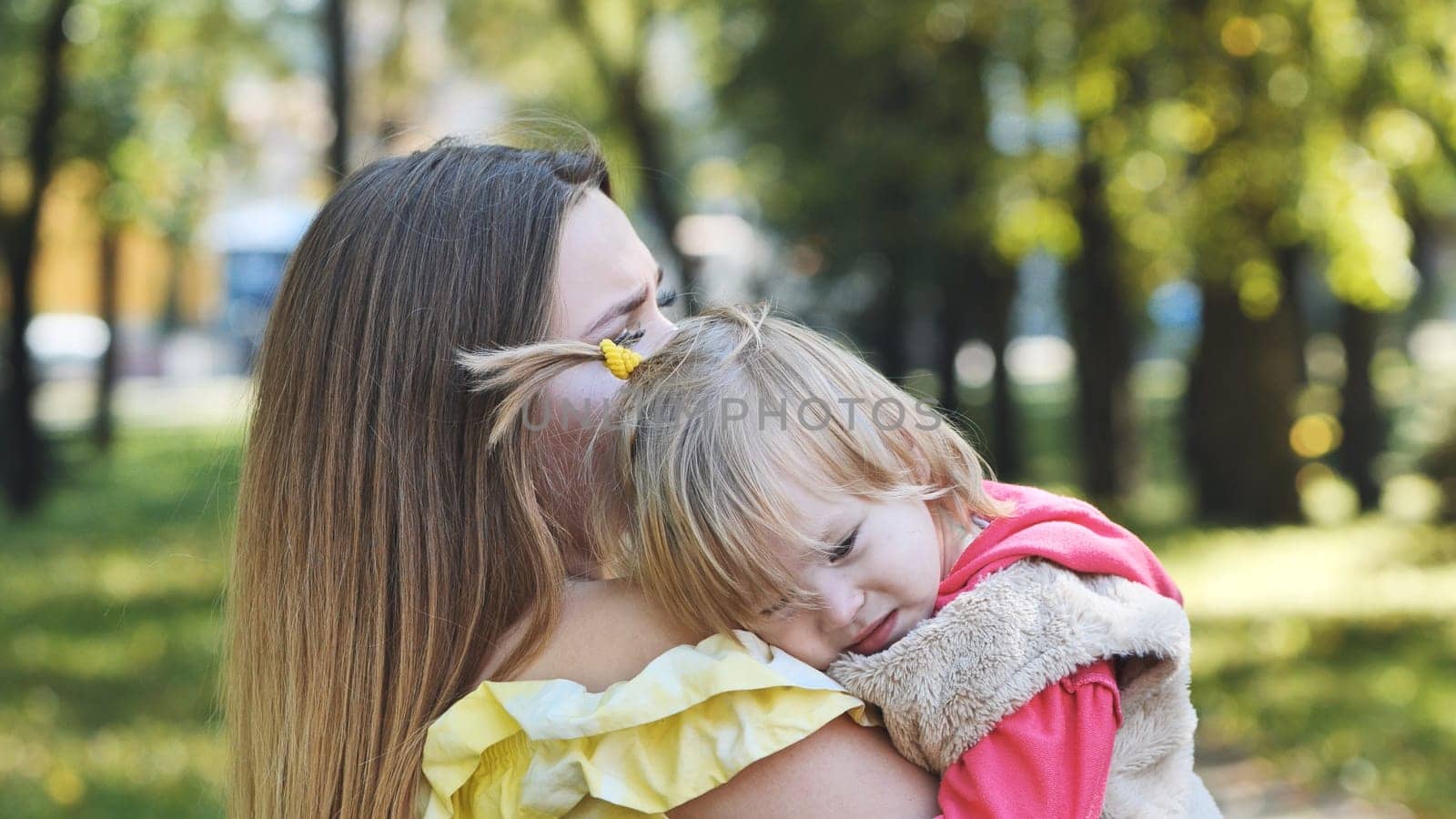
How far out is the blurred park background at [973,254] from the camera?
22.0ft

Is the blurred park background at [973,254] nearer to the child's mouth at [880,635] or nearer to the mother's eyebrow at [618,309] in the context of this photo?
the mother's eyebrow at [618,309]

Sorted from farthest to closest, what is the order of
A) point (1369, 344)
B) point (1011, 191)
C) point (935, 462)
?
point (1369, 344) < point (1011, 191) < point (935, 462)

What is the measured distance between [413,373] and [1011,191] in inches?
358

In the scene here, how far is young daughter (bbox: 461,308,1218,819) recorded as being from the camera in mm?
1676

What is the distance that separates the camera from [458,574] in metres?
1.93

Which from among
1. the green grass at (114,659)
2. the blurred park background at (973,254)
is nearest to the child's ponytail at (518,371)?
the blurred park background at (973,254)

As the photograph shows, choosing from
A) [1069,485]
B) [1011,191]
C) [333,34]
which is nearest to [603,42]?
[333,34]

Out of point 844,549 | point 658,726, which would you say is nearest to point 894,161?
point 844,549

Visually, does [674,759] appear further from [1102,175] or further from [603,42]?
[603,42]

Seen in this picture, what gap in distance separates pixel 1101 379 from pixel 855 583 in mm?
13218

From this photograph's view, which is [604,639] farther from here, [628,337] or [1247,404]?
[1247,404]

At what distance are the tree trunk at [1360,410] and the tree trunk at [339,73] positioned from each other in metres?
10.2

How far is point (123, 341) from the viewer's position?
143ft

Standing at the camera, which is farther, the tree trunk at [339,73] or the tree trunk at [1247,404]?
the tree trunk at [339,73]
